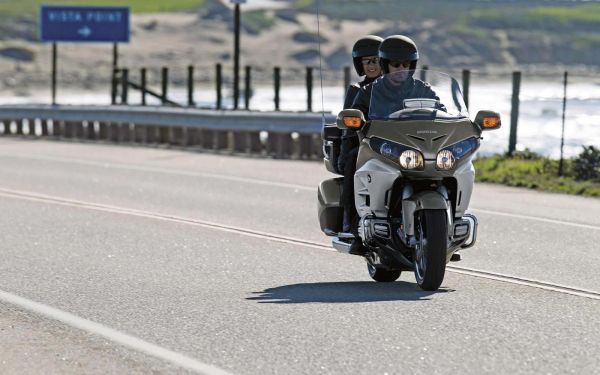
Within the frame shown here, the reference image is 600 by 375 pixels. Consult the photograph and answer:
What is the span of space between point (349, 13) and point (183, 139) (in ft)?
422

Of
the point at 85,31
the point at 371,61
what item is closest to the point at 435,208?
the point at 371,61

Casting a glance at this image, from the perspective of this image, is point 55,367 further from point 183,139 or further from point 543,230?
point 183,139

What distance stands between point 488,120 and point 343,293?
1.45m

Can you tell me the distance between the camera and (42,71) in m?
96.5

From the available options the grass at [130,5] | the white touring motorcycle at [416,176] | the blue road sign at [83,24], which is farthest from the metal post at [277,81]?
the grass at [130,5]

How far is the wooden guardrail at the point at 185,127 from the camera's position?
2619 centimetres

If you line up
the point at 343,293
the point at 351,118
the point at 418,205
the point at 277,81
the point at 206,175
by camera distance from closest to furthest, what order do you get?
the point at 418,205 < the point at 351,118 < the point at 343,293 < the point at 206,175 < the point at 277,81

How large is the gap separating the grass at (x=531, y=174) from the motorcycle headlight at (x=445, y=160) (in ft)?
30.4

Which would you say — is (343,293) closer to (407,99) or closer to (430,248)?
(430,248)

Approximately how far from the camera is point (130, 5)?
5866 inches

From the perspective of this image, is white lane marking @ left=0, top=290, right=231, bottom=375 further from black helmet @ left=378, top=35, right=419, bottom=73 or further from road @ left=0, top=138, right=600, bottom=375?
black helmet @ left=378, top=35, right=419, bottom=73

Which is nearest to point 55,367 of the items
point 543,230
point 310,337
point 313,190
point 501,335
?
point 310,337

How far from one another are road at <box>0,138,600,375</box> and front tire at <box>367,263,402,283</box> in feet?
0.18

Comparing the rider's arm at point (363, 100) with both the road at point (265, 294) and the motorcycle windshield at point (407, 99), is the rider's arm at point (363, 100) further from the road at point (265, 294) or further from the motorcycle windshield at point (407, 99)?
the road at point (265, 294)
